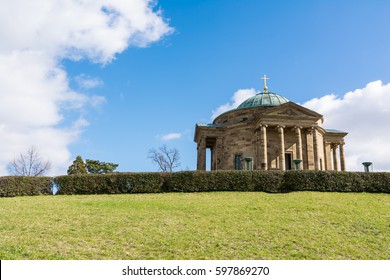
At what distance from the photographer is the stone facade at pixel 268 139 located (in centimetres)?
3238

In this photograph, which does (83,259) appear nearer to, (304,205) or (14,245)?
(14,245)

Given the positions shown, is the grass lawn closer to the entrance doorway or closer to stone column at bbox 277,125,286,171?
stone column at bbox 277,125,286,171

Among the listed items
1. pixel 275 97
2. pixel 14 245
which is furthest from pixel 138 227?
pixel 275 97

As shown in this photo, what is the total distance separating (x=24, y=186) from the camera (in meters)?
23.2

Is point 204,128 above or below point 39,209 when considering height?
above

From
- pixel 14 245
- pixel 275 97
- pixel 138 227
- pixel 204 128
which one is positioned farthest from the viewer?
pixel 275 97

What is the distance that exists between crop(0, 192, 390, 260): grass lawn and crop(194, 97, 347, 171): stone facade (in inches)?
529

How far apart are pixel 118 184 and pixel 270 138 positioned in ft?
53.4

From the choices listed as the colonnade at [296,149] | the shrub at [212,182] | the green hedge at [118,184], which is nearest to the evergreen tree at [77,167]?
the colonnade at [296,149]

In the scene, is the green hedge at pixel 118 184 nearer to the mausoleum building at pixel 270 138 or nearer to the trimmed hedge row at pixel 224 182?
the trimmed hedge row at pixel 224 182

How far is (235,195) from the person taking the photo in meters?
20.9

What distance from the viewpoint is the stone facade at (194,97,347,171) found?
106 ft
